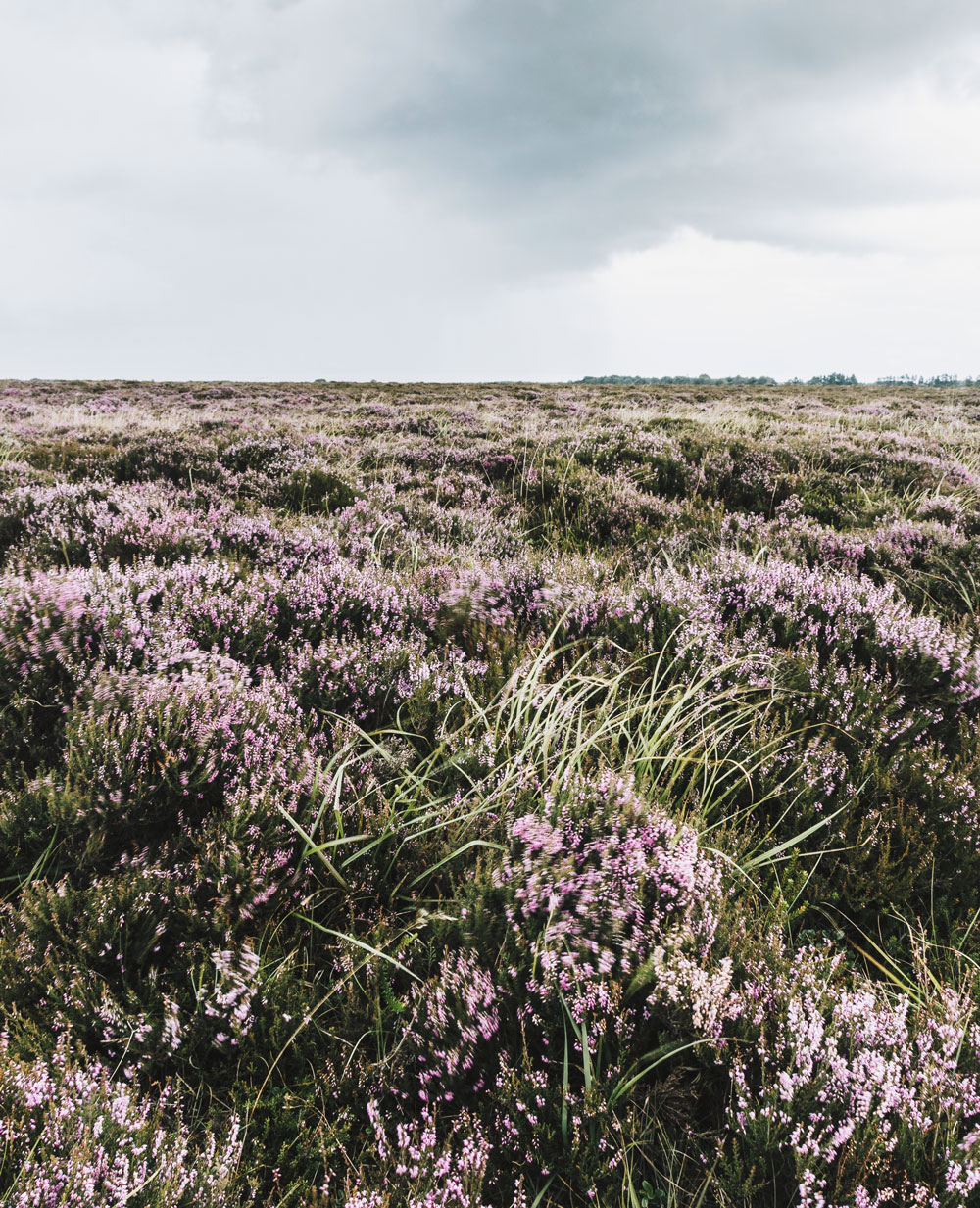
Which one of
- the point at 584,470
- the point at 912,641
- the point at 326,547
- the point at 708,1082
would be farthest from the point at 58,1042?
the point at 584,470

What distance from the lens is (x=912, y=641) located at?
2.89 metres

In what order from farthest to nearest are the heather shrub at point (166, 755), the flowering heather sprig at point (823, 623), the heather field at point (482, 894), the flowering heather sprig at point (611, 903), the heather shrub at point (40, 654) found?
the flowering heather sprig at point (823, 623)
the heather shrub at point (40, 654)
the heather shrub at point (166, 755)
the flowering heather sprig at point (611, 903)
the heather field at point (482, 894)

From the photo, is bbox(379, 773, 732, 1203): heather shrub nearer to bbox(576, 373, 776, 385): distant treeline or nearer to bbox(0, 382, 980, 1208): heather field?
bbox(0, 382, 980, 1208): heather field

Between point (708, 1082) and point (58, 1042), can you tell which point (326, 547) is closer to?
point (58, 1042)

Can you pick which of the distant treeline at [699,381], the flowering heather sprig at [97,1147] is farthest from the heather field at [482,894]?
the distant treeline at [699,381]

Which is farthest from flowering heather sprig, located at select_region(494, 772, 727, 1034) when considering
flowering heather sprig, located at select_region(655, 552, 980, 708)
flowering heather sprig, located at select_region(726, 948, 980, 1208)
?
flowering heather sprig, located at select_region(655, 552, 980, 708)

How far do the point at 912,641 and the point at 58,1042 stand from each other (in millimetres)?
3676

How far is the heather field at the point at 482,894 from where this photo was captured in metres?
1.25

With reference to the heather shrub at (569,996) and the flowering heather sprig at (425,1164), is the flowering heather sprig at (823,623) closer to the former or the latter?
the heather shrub at (569,996)

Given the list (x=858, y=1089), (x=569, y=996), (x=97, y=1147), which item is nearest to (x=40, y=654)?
(x=97, y=1147)

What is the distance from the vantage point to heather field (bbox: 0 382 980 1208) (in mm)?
1246

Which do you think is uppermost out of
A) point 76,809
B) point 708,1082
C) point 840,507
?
point 840,507

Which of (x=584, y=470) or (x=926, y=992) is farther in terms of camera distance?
(x=584, y=470)

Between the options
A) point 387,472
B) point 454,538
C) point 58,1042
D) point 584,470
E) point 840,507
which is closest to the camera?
point 58,1042
